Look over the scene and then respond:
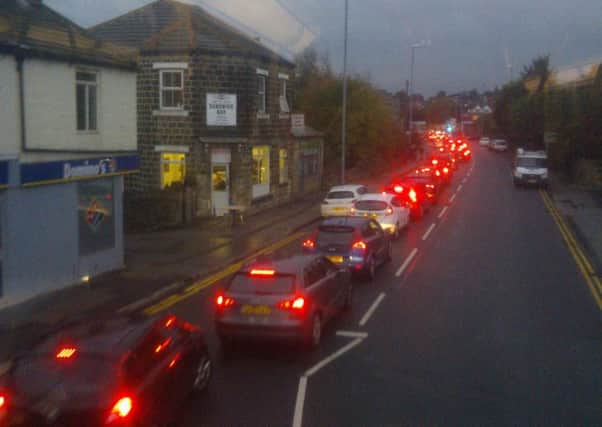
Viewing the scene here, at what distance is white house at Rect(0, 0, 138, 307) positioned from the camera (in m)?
14.1

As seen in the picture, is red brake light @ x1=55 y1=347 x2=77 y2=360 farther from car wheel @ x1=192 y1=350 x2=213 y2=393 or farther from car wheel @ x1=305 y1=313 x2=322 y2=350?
car wheel @ x1=305 y1=313 x2=322 y2=350

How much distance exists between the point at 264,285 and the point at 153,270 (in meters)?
7.78

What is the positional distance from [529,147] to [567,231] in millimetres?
45965

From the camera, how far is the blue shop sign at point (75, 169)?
47.4ft

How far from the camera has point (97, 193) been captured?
1727 cm

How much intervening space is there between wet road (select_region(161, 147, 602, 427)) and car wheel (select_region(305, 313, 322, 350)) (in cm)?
15

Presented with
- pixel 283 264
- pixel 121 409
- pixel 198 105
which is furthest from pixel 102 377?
pixel 198 105

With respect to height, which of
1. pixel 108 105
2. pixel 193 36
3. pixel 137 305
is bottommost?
pixel 137 305

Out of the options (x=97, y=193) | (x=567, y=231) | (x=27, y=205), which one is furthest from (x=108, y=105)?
(x=567, y=231)

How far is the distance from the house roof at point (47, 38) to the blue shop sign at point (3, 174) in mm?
2166

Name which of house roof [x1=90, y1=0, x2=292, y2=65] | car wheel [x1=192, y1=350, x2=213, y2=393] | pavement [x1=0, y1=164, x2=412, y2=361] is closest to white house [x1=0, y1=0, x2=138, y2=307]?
pavement [x1=0, y1=164, x2=412, y2=361]

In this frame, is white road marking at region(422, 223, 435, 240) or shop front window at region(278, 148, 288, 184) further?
shop front window at region(278, 148, 288, 184)

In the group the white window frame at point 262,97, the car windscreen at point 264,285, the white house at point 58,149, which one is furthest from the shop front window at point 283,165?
the car windscreen at point 264,285

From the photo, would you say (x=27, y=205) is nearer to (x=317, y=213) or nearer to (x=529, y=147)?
(x=317, y=213)
